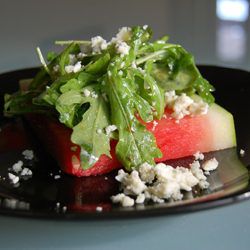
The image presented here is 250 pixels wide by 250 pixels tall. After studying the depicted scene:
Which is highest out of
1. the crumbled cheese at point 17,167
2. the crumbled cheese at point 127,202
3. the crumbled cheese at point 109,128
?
the crumbled cheese at point 109,128

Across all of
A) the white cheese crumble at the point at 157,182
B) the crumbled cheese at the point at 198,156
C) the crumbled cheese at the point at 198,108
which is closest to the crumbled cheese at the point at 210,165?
the white cheese crumble at the point at 157,182

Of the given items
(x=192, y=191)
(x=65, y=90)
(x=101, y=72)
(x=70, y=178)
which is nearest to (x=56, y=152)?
(x=70, y=178)

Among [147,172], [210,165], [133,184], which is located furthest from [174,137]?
[133,184]

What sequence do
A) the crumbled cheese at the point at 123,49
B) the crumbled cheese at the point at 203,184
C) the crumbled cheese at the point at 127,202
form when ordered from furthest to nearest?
the crumbled cheese at the point at 123,49
the crumbled cheese at the point at 203,184
the crumbled cheese at the point at 127,202

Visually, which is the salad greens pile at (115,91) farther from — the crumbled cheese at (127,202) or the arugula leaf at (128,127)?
the crumbled cheese at (127,202)

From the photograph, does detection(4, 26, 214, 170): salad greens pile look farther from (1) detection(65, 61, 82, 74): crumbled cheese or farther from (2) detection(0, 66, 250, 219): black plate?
(2) detection(0, 66, 250, 219): black plate

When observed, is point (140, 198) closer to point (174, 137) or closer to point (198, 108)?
point (174, 137)
